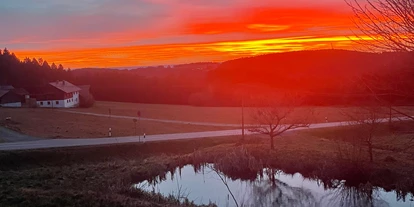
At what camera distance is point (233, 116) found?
51031mm

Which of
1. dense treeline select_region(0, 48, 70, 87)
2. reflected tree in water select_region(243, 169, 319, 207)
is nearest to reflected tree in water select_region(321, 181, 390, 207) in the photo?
reflected tree in water select_region(243, 169, 319, 207)

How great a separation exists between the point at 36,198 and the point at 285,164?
49.4 ft

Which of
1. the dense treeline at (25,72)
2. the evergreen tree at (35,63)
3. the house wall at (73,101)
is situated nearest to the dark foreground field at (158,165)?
the house wall at (73,101)

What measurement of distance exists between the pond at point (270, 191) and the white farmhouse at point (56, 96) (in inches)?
1689

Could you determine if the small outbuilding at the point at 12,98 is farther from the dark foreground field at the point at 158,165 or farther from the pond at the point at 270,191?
the pond at the point at 270,191

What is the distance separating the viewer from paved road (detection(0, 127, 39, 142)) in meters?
31.1

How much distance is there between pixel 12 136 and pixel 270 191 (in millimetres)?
22099

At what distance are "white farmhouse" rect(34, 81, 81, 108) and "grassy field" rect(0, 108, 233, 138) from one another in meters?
12.5

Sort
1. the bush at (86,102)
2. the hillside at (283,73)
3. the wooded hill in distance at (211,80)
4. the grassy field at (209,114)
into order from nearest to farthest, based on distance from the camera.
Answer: the hillside at (283,73), the grassy field at (209,114), the wooded hill in distance at (211,80), the bush at (86,102)

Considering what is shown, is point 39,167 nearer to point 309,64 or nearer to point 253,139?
point 253,139

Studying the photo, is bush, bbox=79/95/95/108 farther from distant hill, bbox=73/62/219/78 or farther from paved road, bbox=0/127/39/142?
paved road, bbox=0/127/39/142

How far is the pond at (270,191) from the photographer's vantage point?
1725cm

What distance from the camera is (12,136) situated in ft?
106

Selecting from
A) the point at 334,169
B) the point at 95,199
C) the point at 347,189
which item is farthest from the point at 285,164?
the point at 95,199
